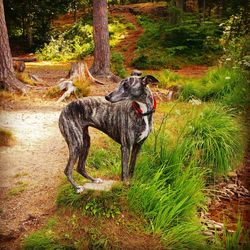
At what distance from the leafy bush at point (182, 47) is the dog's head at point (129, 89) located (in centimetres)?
1131

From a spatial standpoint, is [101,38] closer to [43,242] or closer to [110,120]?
[110,120]

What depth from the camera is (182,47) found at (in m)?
15.6

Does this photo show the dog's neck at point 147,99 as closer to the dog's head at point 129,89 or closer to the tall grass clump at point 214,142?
the dog's head at point 129,89

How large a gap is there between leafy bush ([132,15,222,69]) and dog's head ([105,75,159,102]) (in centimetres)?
1131

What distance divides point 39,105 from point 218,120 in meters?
4.35

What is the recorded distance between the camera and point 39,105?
875cm

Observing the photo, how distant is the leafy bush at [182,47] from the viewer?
50.1 feet

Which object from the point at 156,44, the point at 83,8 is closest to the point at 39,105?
the point at 156,44

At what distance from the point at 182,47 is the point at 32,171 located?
454 inches

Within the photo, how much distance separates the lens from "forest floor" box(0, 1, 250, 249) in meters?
4.31

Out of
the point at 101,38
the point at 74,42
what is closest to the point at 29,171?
the point at 101,38

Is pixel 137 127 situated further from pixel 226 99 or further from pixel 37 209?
pixel 226 99

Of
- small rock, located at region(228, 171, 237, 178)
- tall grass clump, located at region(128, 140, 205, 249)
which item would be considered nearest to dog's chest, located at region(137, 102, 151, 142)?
tall grass clump, located at region(128, 140, 205, 249)

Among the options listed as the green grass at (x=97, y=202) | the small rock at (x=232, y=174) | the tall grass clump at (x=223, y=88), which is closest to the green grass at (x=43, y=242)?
the green grass at (x=97, y=202)
